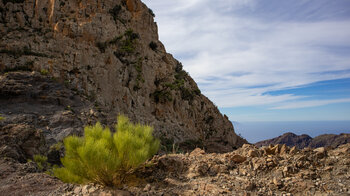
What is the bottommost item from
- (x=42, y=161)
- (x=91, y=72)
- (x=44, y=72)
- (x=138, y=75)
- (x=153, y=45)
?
(x=42, y=161)

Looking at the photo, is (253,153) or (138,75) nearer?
(253,153)

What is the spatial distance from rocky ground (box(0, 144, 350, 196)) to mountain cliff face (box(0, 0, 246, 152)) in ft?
17.1

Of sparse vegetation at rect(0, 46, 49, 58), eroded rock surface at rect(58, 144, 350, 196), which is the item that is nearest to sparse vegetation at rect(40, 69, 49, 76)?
sparse vegetation at rect(0, 46, 49, 58)

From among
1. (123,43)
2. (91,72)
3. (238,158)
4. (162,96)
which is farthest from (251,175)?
(123,43)

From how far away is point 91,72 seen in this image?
1844 cm

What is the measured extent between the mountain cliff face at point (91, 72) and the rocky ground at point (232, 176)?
5.20 m

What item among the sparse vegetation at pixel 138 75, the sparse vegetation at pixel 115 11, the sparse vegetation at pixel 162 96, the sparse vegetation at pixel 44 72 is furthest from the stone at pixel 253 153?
the sparse vegetation at pixel 115 11

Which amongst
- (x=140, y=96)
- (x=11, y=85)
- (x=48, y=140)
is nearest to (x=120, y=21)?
(x=140, y=96)

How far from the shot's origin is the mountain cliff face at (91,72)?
13.4m

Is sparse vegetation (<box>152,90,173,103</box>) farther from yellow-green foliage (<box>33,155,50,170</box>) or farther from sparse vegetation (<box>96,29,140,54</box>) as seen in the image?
yellow-green foliage (<box>33,155,50,170</box>)

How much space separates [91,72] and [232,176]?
623 inches

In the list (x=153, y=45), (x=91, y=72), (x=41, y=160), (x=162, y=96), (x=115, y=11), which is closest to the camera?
(x=41, y=160)

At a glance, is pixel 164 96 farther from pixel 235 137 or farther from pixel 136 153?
pixel 136 153

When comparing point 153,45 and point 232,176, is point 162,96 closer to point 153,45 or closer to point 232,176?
point 153,45
